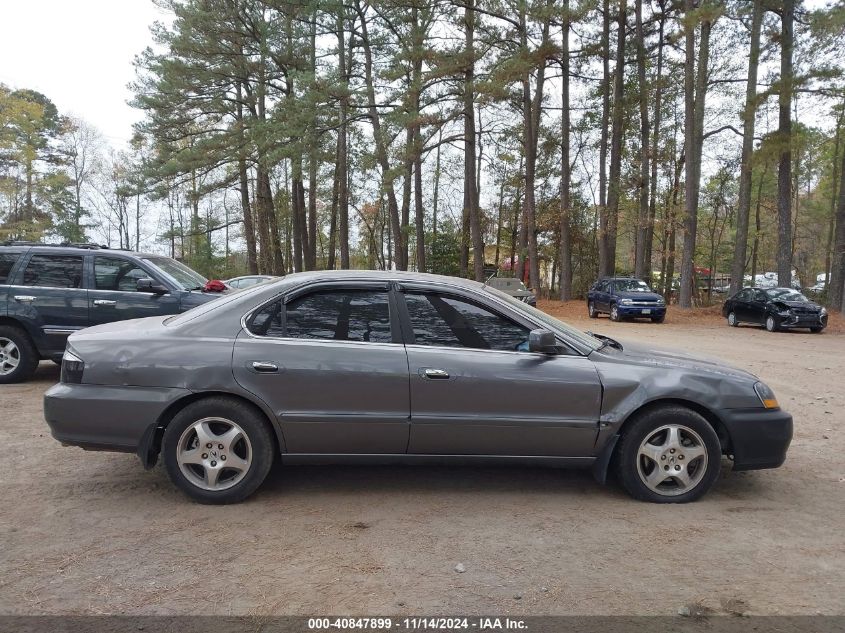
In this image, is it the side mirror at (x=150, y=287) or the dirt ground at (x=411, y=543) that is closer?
the dirt ground at (x=411, y=543)

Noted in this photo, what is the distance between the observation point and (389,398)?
3703 millimetres

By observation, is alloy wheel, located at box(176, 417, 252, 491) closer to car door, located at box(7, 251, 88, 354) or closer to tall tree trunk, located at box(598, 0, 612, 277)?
car door, located at box(7, 251, 88, 354)

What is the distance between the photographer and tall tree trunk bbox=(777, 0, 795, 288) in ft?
63.5

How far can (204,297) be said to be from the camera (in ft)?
24.9

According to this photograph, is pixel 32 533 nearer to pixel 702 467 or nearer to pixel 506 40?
pixel 702 467

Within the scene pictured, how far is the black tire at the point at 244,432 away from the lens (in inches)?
144

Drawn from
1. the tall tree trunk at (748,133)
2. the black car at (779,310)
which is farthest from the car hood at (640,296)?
the tall tree trunk at (748,133)

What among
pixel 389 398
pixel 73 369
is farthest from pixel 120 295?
pixel 389 398

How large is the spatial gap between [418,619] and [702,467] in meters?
2.35

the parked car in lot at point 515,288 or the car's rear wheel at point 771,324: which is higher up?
the parked car in lot at point 515,288

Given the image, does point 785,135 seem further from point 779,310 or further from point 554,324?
point 554,324

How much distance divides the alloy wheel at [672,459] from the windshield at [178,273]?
6274 mm

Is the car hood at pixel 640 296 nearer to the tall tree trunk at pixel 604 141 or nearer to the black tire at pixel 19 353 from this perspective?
the tall tree trunk at pixel 604 141

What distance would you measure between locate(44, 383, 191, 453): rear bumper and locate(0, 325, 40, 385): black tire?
174 inches
